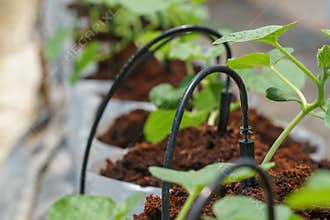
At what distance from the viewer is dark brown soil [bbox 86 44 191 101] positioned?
1.72m

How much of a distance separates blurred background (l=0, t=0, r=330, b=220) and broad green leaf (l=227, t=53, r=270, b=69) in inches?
14.7

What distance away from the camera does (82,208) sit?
67 centimetres

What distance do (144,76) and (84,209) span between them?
120cm

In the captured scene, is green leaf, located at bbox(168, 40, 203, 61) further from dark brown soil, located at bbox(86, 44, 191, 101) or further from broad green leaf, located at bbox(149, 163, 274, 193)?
broad green leaf, located at bbox(149, 163, 274, 193)

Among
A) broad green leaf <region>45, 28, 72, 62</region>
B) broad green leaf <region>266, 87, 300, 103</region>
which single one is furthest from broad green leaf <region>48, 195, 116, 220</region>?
broad green leaf <region>45, 28, 72, 62</region>

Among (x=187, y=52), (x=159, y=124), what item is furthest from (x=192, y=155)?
(x=187, y=52)

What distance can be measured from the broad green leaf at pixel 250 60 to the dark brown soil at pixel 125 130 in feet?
2.07

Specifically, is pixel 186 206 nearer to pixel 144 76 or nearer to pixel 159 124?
pixel 159 124

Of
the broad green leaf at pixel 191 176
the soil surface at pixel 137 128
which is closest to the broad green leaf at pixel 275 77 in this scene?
the soil surface at pixel 137 128

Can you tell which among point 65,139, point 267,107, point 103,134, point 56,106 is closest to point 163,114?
point 103,134

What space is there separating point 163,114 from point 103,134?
0.93ft

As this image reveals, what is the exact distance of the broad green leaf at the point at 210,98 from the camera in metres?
1.17

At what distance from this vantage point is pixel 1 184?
75.5 inches

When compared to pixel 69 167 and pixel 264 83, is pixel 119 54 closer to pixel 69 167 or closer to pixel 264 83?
pixel 69 167
